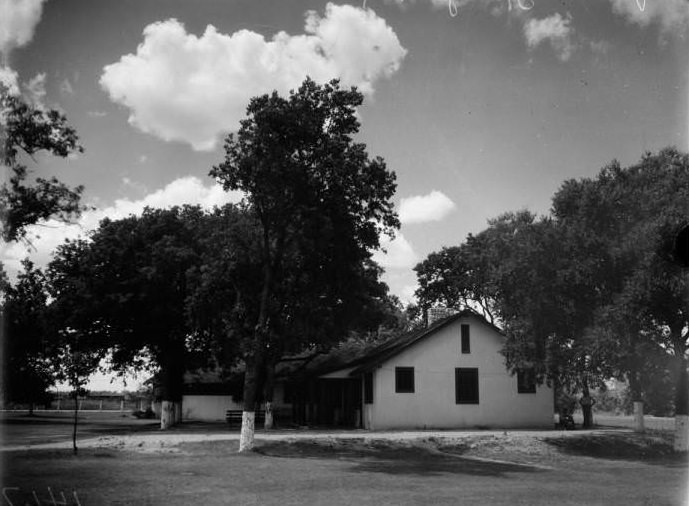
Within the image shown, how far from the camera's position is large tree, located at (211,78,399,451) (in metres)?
25.1

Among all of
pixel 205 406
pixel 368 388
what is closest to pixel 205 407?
pixel 205 406

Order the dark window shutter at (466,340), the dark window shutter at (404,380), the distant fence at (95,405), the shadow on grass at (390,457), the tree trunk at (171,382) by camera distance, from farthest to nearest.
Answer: the distant fence at (95,405)
the tree trunk at (171,382)
the dark window shutter at (466,340)
the dark window shutter at (404,380)
the shadow on grass at (390,457)

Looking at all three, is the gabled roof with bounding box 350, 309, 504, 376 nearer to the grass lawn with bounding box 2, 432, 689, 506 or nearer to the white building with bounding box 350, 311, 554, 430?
the white building with bounding box 350, 311, 554, 430

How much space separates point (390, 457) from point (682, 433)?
1194 centimetres

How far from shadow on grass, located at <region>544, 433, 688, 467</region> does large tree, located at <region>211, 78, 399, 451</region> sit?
38.4 feet

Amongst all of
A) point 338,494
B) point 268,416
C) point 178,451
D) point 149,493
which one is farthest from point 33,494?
point 268,416

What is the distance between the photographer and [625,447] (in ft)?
95.3

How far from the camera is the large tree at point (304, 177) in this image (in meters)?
25.1

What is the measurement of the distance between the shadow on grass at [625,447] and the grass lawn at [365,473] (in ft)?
0.25

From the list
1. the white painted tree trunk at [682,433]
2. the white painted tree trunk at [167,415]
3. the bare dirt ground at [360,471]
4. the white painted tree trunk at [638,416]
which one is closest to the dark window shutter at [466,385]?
the bare dirt ground at [360,471]

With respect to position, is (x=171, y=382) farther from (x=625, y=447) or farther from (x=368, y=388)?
(x=625, y=447)

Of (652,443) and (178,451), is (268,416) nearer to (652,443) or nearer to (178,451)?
(178,451)

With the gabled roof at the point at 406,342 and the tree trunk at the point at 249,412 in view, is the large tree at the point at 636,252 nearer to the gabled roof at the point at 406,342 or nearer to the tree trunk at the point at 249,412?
the gabled roof at the point at 406,342

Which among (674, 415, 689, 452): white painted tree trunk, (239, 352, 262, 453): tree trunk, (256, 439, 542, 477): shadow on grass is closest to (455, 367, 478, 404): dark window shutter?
(256, 439, 542, 477): shadow on grass
